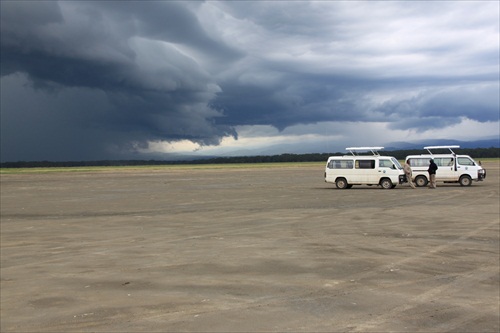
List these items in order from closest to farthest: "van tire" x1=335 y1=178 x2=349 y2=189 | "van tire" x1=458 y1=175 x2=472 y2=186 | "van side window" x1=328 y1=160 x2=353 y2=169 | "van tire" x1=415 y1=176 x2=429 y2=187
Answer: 1. "van side window" x1=328 y1=160 x2=353 y2=169
2. "van tire" x1=335 y1=178 x2=349 y2=189
3. "van tire" x1=458 y1=175 x2=472 y2=186
4. "van tire" x1=415 y1=176 x2=429 y2=187

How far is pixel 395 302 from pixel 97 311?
417 cm

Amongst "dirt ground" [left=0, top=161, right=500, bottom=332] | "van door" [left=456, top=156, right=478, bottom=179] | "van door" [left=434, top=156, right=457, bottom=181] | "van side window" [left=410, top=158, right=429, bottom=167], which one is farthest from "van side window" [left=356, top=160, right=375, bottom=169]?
"dirt ground" [left=0, top=161, right=500, bottom=332]

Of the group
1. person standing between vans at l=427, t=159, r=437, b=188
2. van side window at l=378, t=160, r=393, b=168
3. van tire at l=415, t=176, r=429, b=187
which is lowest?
van tire at l=415, t=176, r=429, b=187

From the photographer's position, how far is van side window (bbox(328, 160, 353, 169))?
3734cm

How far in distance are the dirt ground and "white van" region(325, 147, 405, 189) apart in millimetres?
17457

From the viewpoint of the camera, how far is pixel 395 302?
25.1 ft

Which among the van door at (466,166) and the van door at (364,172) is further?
the van door at (466,166)

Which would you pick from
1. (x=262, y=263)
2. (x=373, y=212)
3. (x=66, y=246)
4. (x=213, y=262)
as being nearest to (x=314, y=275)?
(x=262, y=263)

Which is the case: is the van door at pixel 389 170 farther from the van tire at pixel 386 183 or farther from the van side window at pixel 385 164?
the van tire at pixel 386 183

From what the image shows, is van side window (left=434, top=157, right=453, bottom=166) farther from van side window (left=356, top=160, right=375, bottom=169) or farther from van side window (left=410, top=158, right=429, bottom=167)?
van side window (left=356, top=160, right=375, bottom=169)

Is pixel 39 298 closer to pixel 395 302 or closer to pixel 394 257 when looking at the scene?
pixel 395 302

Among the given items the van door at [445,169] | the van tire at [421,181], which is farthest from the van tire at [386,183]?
the van door at [445,169]

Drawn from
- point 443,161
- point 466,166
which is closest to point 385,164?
point 443,161

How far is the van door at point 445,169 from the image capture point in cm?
3797
